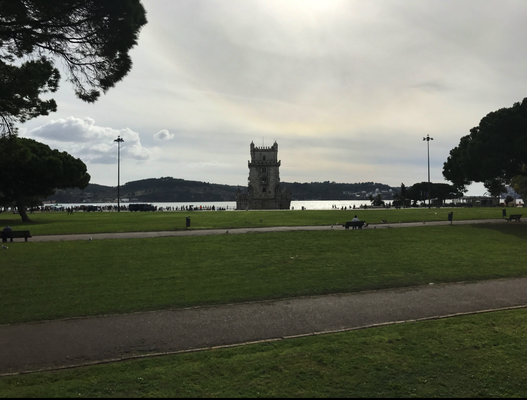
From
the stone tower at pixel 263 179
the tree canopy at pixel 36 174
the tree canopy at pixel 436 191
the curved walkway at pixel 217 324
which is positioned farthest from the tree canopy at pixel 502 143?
the stone tower at pixel 263 179

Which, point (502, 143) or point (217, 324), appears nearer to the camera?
point (217, 324)

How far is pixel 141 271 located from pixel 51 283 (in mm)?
2754

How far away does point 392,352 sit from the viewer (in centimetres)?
657

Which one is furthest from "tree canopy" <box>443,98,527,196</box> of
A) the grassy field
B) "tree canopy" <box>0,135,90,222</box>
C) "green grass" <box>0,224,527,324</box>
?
"tree canopy" <box>0,135,90,222</box>

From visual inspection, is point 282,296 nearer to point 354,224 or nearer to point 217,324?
point 217,324

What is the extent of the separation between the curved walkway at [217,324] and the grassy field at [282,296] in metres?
0.53

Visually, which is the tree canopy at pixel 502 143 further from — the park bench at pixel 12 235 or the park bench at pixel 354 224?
the park bench at pixel 12 235

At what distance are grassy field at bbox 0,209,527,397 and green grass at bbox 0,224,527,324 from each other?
2.2 inches

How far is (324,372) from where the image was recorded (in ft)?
19.1

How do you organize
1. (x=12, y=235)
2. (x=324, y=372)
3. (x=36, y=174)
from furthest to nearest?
1. (x=36, y=174)
2. (x=12, y=235)
3. (x=324, y=372)

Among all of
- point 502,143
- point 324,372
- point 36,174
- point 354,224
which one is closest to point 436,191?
point 502,143

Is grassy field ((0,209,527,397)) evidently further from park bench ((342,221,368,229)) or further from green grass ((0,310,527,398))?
park bench ((342,221,368,229))

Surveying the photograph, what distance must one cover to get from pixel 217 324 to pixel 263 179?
102918mm

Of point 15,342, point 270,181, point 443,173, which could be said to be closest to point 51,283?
point 15,342
